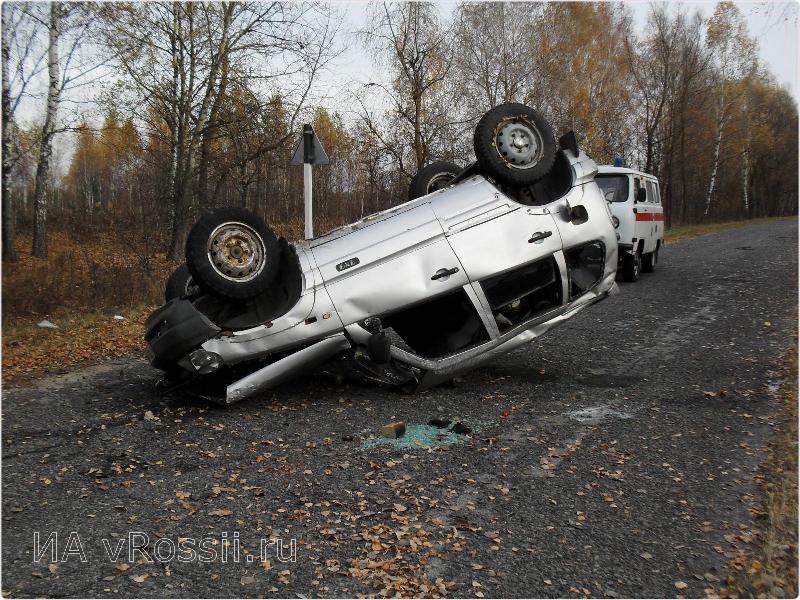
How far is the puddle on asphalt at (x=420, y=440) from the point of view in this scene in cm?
466

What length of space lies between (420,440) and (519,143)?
2.93 meters

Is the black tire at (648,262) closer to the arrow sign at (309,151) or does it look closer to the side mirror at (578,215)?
the arrow sign at (309,151)

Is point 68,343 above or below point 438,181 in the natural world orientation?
below

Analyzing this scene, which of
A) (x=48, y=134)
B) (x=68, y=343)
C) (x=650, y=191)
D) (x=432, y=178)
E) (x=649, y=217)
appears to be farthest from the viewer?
(x=48, y=134)

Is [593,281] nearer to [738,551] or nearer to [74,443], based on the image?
[738,551]

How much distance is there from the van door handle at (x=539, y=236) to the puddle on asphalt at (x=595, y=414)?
155cm

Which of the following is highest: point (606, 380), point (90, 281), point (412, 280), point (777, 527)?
point (412, 280)

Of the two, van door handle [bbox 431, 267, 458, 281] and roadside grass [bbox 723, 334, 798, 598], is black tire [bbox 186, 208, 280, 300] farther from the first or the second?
roadside grass [bbox 723, 334, 798, 598]

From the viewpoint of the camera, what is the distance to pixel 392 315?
18.0 feet

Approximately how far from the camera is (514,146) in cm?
593

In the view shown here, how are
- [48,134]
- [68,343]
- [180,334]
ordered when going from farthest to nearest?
[48,134], [68,343], [180,334]

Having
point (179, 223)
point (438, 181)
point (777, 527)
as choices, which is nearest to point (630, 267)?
point (438, 181)

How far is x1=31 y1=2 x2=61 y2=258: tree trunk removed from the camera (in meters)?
13.9

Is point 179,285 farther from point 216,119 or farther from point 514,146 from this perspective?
point 216,119
